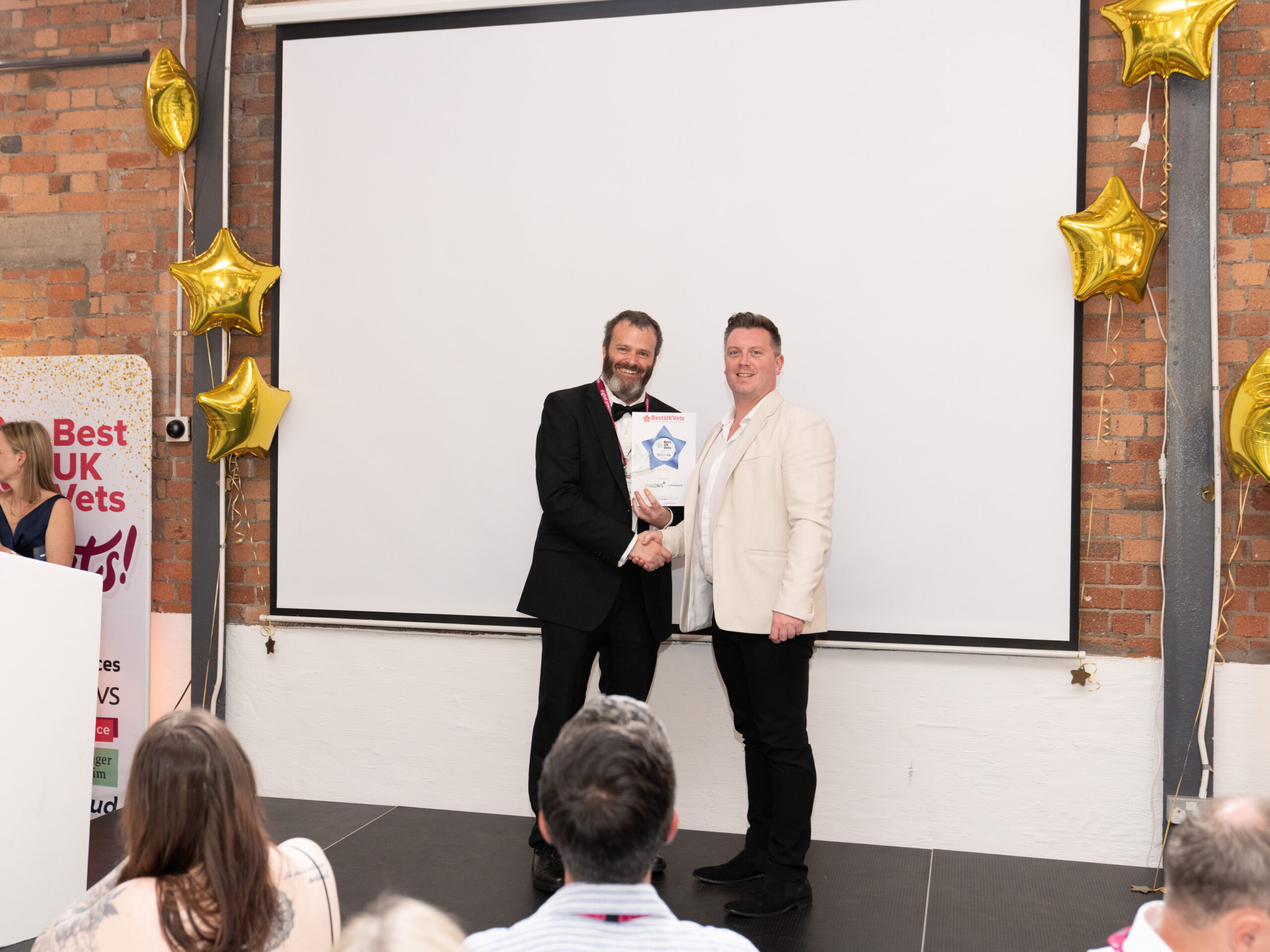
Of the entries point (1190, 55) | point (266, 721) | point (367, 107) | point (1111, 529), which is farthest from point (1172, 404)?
point (266, 721)

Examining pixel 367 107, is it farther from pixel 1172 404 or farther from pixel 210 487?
pixel 1172 404

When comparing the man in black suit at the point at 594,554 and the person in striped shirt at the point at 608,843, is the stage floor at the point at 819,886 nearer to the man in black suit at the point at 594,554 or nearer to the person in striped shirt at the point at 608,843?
the man in black suit at the point at 594,554

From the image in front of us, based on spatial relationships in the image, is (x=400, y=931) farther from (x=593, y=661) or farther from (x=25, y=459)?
(x=25, y=459)

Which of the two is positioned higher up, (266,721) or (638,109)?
(638,109)

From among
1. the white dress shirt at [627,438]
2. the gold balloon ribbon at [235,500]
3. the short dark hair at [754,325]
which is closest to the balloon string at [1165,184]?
the short dark hair at [754,325]

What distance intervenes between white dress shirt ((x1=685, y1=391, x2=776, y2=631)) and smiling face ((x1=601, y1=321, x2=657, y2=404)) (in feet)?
0.93

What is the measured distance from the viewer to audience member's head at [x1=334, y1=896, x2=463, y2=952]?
0.84 m

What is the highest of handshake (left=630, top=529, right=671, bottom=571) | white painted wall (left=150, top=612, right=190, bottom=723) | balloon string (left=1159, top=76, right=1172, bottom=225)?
balloon string (left=1159, top=76, right=1172, bottom=225)

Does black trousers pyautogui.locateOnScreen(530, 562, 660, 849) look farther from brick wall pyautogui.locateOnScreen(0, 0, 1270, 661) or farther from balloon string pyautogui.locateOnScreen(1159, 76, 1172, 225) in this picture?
balloon string pyautogui.locateOnScreen(1159, 76, 1172, 225)

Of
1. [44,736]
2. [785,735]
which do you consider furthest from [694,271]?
[44,736]

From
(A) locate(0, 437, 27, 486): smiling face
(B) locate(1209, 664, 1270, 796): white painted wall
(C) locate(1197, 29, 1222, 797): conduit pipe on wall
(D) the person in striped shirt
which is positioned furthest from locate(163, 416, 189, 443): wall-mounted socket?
(B) locate(1209, 664, 1270, 796): white painted wall

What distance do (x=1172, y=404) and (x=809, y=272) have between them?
1228 mm

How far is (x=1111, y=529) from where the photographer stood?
10.8ft

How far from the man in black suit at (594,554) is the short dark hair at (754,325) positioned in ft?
0.78
